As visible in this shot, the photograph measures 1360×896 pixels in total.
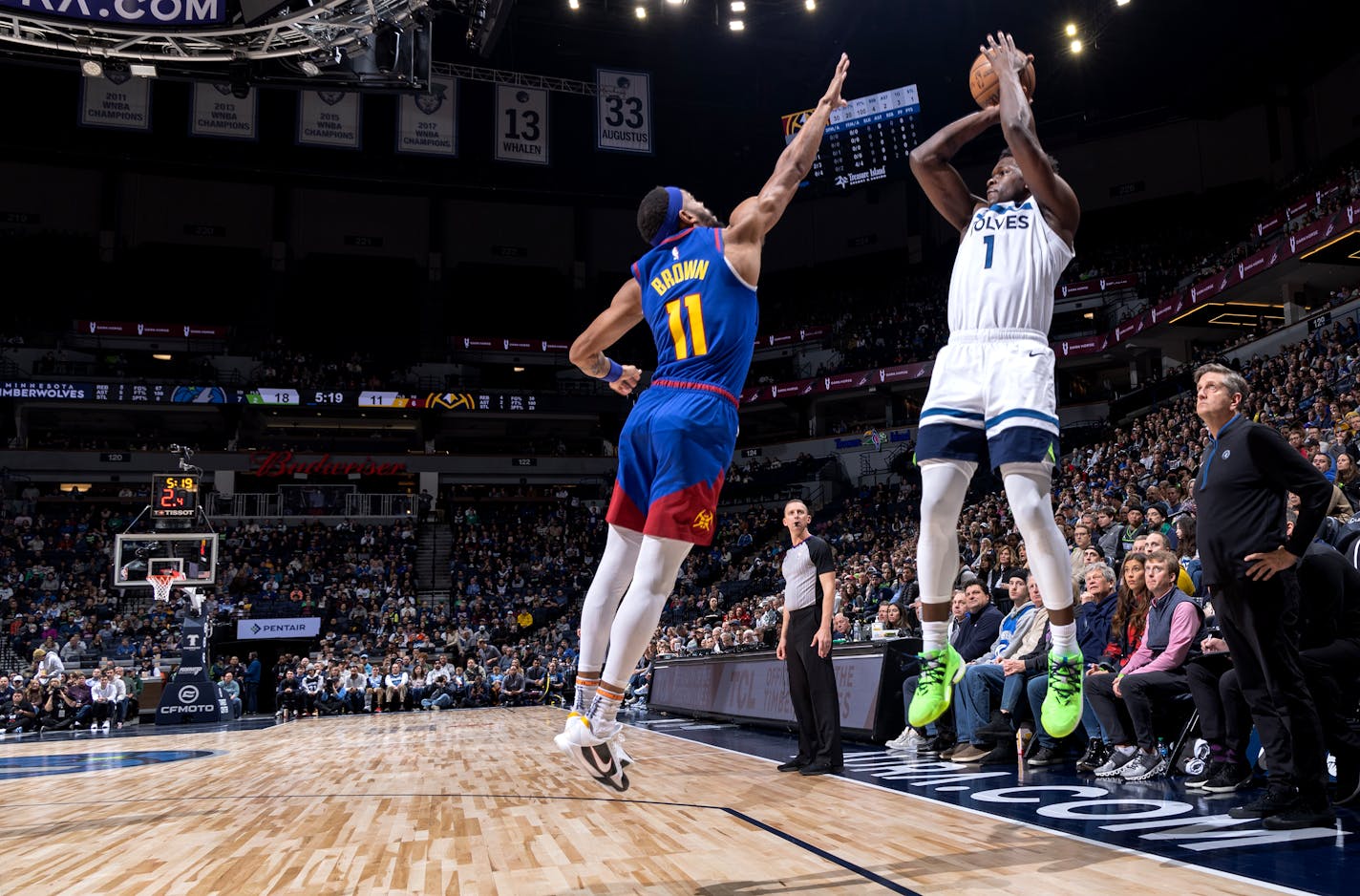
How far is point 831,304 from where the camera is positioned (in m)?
39.6

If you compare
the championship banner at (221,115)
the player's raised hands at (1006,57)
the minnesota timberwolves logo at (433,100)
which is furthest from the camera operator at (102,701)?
the player's raised hands at (1006,57)

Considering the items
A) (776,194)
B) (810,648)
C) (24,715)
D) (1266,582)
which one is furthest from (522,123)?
(1266,582)

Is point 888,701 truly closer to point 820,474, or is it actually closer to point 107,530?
point 820,474

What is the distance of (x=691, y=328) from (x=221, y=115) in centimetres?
2639

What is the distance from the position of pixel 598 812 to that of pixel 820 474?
29.3 m

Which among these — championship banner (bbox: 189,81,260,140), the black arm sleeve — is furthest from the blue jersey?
championship banner (bbox: 189,81,260,140)

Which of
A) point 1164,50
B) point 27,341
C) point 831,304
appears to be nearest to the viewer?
point 1164,50

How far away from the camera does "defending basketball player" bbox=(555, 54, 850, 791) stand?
3.92 m

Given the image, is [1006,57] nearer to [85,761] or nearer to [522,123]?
[85,761]

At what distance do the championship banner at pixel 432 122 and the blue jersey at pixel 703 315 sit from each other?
23725mm

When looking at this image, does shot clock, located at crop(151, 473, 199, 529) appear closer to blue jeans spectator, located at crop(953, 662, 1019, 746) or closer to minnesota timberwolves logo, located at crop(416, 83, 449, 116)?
minnesota timberwolves logo, located at crop(416, 83, 449, 116)

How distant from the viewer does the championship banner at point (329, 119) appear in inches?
994

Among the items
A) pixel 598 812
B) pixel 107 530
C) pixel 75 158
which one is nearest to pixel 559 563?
pixel 107 530

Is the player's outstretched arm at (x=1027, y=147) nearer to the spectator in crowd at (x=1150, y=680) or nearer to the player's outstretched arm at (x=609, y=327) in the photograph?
the player's outstretched arm at (x=609, y=327)
